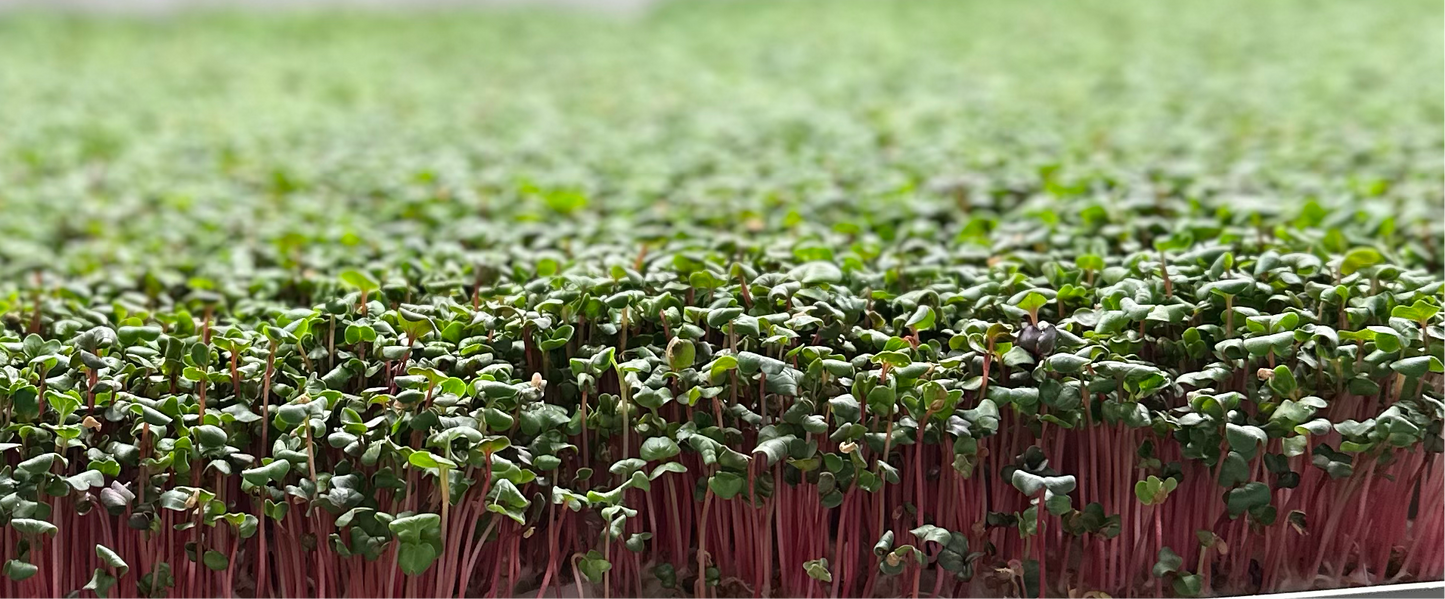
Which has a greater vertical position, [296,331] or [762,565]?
[296,331]

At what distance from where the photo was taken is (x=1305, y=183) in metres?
2.52

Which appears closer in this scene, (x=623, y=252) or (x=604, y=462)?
(x=604, y=462)

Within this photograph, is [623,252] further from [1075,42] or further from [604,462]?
[1075,42]

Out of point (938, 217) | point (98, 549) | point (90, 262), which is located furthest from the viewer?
point (938, 217)

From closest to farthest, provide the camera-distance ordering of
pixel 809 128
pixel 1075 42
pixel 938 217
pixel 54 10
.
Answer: pixel 938 217
pixel 809 128
pixel 1075 42
pixel 54 10

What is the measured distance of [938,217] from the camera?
246 cm

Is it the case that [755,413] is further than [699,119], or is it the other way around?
[699,119]

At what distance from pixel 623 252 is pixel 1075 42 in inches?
131

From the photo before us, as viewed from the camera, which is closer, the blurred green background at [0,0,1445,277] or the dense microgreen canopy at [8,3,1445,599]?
the dense microgreen canopy at [8,3,1445,599]

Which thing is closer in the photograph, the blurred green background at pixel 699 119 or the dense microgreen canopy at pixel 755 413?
the dense microgreen canopy at pixel 755 413

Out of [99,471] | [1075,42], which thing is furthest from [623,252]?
[1075,42]

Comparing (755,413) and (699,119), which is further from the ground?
(699,119)

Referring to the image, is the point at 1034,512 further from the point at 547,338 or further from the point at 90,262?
the point at 90,262

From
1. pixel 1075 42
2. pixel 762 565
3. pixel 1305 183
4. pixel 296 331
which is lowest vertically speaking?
pixel 762 565
